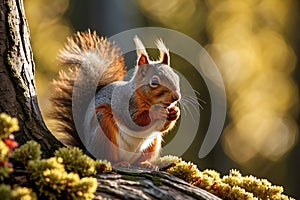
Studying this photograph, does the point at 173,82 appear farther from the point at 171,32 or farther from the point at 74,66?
the point at 171,32

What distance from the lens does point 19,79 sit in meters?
2.13

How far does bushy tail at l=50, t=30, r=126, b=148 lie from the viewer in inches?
104

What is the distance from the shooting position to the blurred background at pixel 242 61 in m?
10.9

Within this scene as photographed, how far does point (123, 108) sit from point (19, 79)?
600 millimetres

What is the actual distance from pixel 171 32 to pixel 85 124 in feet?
27.4

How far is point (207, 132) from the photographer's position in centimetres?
1081

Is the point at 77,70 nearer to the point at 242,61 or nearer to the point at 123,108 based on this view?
the point at 123,108

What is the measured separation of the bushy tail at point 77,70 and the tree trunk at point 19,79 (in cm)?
42

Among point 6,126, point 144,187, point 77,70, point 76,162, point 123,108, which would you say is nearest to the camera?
point 6,126

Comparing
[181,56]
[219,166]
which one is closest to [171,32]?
[181,56]

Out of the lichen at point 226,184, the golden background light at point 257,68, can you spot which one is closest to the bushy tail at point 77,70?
the lichen at point 226,184

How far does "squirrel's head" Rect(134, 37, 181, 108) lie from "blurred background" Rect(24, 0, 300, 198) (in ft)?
25.2

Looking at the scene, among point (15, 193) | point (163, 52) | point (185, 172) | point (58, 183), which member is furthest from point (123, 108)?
point (15, 193)

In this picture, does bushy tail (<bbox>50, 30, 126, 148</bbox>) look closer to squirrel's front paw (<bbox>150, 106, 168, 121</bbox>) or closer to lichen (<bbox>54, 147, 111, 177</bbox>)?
squirrel's front paw (<bbox>150, 106, 168, 121</bbox>)
